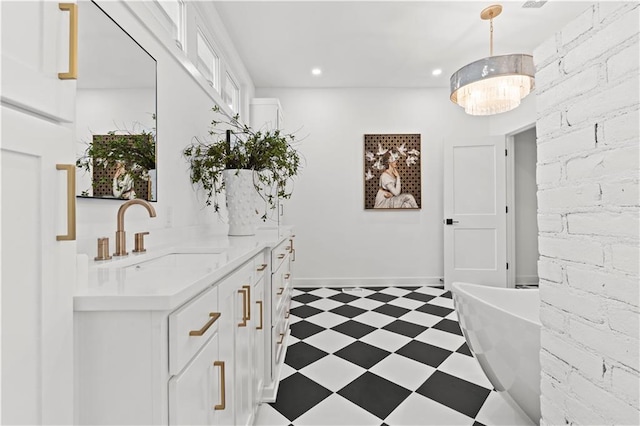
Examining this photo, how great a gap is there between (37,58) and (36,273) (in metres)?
0.36

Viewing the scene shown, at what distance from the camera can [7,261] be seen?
470 mm

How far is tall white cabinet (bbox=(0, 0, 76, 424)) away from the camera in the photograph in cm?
47

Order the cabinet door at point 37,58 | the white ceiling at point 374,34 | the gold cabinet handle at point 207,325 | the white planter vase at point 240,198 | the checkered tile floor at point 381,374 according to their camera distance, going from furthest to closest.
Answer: the white ceiling at point 374,34
the white planter vase at point 240,198
the checkered tile floor at point 381,374
the gold cabinet handle at point 207,325
the cabinet door at point 37,58

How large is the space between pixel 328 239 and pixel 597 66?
340 centimetres

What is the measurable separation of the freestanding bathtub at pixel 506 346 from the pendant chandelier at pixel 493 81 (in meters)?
1.55

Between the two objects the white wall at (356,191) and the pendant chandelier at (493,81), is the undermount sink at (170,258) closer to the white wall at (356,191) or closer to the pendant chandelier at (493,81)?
the pendant chandelier at (493,81)

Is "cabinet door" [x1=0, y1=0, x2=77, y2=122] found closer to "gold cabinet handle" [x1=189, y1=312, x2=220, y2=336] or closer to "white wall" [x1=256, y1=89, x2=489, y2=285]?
"gold cabinet handle" [x1=189, y1=312, x2=220, y2=336]

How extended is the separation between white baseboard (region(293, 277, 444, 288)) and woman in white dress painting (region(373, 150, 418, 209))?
0.98m

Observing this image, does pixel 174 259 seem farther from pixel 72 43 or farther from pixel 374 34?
pixel 374 34

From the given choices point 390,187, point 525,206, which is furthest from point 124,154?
point 525,206

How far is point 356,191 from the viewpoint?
4.10 meters

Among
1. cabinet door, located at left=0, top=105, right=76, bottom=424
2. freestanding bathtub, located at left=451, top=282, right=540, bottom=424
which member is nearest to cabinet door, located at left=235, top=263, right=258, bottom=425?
cabinet door, located at left=0, top=105, right=76, bottom=424

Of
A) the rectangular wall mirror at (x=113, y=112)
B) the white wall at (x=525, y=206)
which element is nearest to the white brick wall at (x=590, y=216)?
the rectangular wall mirror at (x=113, y=112)

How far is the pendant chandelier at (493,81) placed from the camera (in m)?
2.11
